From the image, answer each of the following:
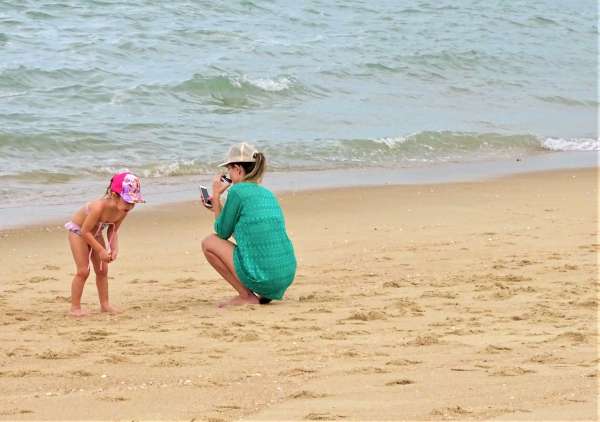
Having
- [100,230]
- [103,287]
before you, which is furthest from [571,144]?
[103,287]

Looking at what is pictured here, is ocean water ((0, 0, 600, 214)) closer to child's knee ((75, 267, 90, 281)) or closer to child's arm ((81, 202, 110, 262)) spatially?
child's knee ((75, 267, 90, 281))

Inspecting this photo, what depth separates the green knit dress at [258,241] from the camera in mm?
6598

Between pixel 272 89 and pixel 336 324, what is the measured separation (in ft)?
37.3

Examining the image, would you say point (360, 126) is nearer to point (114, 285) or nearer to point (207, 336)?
point (114, 285)

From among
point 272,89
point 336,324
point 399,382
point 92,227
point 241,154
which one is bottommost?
point 272,89

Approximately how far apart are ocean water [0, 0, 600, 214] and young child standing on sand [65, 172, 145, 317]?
12.7 feet

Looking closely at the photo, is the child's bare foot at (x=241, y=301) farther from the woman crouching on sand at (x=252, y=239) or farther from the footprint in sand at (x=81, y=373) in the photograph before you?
the footprint in sand at (x=81, y=373)

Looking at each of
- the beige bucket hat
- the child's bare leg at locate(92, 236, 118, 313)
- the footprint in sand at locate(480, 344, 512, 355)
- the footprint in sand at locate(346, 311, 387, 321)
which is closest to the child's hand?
the child's bare leg at locate(92, 236, 118, 313)

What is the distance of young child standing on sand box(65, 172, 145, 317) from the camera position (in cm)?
626

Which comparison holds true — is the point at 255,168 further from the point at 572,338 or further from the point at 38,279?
the point at 572,338

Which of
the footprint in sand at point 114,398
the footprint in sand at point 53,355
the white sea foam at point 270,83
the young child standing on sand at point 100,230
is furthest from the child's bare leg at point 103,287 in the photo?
the white sea foam at point 270,83

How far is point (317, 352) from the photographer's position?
16.9 ft

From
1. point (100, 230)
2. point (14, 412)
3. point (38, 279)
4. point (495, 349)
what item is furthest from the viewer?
point (38, 279)

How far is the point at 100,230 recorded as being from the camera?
648 cm
